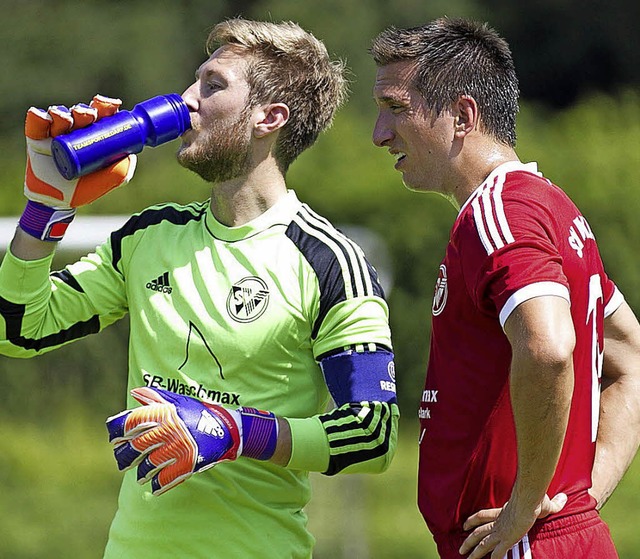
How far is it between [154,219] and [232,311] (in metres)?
0.44

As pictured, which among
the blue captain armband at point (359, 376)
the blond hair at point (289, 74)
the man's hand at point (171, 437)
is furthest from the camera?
the blond hair at point (289, 74)

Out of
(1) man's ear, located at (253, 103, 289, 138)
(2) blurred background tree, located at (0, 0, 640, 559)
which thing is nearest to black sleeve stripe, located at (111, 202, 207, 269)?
(1) man's ear, located at (253, 103, 289, 138)

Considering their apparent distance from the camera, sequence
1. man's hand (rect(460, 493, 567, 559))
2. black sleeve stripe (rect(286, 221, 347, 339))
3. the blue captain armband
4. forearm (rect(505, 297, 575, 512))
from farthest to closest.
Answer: black sleeve stripe (rect(286, 221, 347, 339)) → the blue captain armband → man's hand (rect(460, 493, 567, 559)) → forearm (rect(505, 297, 575, 512))

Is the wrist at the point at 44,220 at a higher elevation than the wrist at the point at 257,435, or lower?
higher

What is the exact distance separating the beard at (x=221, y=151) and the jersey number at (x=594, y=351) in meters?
1.09

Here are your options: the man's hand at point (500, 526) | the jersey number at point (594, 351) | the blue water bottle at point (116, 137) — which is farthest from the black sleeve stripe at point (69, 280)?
the jersey number at point (594, 351)

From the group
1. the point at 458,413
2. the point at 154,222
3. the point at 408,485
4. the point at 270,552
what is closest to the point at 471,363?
the point at 458,413

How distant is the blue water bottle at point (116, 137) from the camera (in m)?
3.08

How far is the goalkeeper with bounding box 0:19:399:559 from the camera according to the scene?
9.84ft

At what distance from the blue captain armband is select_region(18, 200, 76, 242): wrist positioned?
2.81 feet

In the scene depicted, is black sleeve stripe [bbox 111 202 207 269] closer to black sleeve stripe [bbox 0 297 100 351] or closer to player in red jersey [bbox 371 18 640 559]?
black sleeve stripe [bbox 0 297 100 351]

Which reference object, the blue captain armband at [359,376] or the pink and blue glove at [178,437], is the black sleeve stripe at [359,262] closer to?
the blue captain armband at [359,376]

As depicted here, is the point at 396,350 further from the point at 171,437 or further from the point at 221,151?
the point at 171,437

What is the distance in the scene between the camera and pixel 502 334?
8.98 feet
